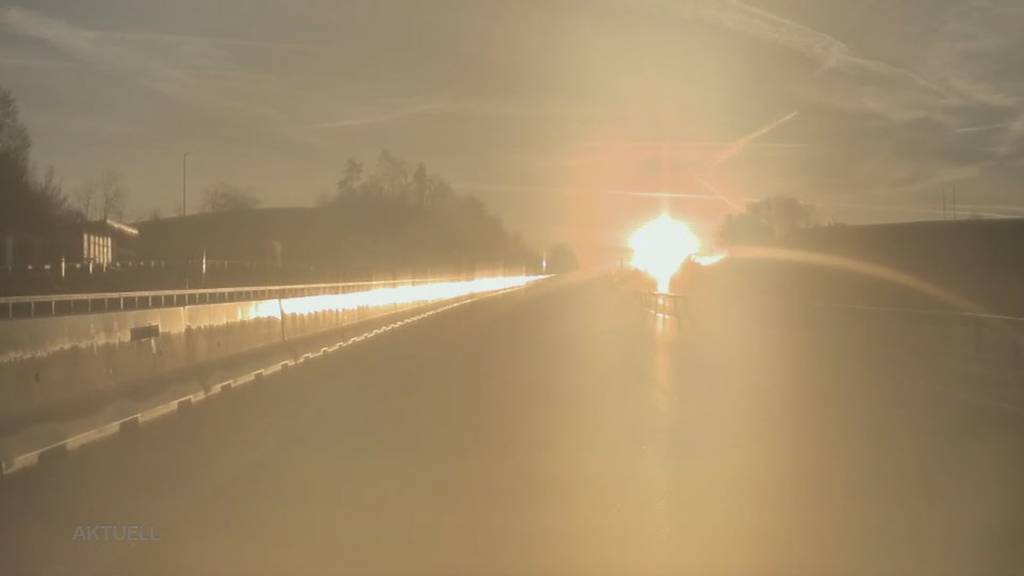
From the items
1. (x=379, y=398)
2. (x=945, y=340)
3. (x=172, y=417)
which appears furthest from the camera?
(x=945, y=340)

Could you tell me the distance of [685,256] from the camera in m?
72.1

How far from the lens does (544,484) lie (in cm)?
1099

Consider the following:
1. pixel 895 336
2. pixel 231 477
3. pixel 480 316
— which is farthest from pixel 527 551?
pixel 480 316

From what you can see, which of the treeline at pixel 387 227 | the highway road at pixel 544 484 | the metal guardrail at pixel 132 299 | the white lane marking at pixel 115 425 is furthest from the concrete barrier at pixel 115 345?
the treeline at pixel 387 227

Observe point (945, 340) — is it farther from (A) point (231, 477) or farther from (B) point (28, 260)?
(B) point (28, 260)

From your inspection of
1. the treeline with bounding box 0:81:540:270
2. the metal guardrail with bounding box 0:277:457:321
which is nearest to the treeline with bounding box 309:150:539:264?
the treeline with bounding box 0:81:540:270

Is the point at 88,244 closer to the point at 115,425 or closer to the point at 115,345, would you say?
the point at 115,345

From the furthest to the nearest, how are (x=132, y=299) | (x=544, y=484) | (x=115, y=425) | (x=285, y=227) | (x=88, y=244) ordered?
1. (x=285, y=227)
2. (x=88, y=244)
3. (x=132, y=299)
4. (x=115, y=425)
5. (x=544, y=484)

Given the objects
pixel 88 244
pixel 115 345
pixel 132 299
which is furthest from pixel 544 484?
pixel 88 244

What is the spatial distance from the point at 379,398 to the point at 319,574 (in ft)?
35.3

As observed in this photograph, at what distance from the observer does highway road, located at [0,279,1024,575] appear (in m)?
8.21

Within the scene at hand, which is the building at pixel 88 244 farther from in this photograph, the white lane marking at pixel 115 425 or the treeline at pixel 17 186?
the white lane marking at pixel 115 425

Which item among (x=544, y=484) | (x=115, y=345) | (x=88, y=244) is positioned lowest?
(x=544, y=484)

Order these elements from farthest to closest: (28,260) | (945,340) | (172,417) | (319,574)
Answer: (28,260) → (945,340) → (172,417) → (319,574)
